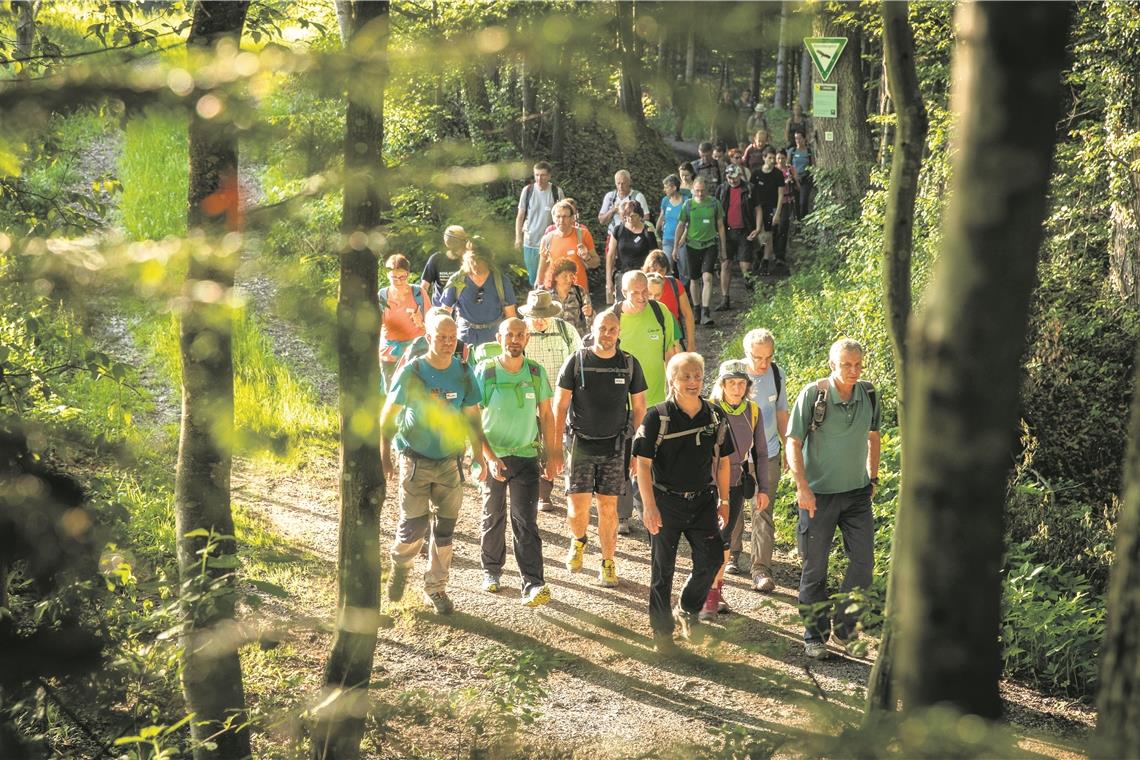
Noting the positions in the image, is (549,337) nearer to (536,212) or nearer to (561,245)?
(561,245)

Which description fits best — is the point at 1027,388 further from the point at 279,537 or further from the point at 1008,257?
the point at 1008,257

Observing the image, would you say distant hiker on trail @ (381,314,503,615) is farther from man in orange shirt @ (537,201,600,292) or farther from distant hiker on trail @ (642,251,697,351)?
man in orange shirt @ (537,201,600,292)

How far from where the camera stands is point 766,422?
8.83 m

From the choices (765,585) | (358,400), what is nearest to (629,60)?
(358,400)

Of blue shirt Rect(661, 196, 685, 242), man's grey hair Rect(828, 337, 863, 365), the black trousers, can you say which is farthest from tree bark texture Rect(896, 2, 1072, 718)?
blue shirt Rect(661, 196, 685, 242)

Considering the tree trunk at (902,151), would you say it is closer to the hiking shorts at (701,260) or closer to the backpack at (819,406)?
the backpack at (819,406)

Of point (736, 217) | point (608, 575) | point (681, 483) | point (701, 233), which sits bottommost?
point (608, 575)

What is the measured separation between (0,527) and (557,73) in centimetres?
183

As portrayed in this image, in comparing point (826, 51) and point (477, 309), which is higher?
point (826, 51)

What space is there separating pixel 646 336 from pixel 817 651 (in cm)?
315

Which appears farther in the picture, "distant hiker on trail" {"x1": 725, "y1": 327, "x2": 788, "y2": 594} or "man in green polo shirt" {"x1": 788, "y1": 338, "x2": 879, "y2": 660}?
"distant hiker on trail" {"x1": 725, "y1": 327, "x2": 788, "y2": 594}

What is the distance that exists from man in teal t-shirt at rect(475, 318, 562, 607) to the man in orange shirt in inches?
144

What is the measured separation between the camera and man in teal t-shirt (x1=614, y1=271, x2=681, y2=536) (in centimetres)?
970

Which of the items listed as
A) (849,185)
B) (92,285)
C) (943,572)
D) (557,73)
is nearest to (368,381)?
(92,285)
